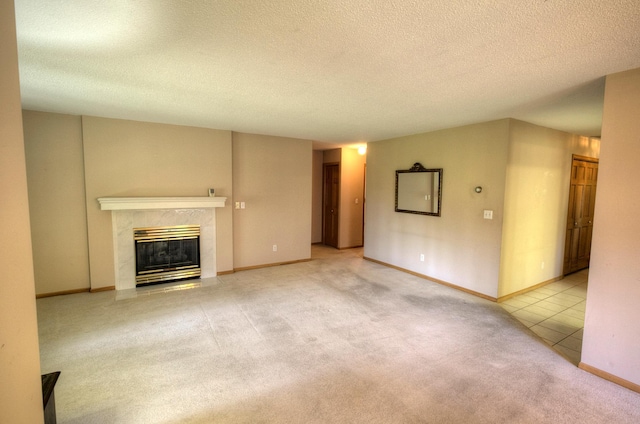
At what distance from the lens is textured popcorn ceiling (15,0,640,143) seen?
1590mm

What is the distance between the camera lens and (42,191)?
3912mm

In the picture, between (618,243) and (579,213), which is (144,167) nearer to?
(618,243)

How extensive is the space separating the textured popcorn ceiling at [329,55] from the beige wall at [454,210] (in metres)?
0.70

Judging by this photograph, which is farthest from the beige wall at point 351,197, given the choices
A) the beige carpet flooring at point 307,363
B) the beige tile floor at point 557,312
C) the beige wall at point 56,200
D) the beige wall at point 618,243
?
the beige wall at point 618,243

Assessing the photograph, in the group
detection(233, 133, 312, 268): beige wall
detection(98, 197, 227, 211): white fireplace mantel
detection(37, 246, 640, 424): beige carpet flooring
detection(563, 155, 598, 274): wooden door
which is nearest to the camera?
detection(37, 246, 640, 424): beige carpet flooring

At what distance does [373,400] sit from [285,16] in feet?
8.29

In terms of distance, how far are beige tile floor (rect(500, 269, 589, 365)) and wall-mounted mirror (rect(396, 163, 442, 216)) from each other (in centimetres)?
171

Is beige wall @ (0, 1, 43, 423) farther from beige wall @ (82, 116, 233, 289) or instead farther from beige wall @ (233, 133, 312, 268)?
beige wall @ (233, 133, 312, 268)

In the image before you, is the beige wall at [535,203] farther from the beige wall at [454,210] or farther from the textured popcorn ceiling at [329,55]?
the textured popcorn ceiling at [329,55]

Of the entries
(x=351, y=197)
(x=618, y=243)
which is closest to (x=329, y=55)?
(x=618, y=243)

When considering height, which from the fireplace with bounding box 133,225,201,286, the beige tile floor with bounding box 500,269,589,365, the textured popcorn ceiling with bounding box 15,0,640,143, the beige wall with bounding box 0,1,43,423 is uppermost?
the textured popcorn ceiling with bounding box 15,0,640,143

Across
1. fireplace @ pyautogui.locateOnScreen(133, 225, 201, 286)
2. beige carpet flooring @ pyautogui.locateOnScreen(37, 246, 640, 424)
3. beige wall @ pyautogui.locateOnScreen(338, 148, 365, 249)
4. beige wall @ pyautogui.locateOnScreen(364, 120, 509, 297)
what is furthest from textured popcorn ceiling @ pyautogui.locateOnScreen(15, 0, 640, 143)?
beige wall @ pyautogui.locateOnScreen(338, 148, 365, 249)

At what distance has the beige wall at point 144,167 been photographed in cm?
418

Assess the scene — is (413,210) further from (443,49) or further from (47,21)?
(47,21)
